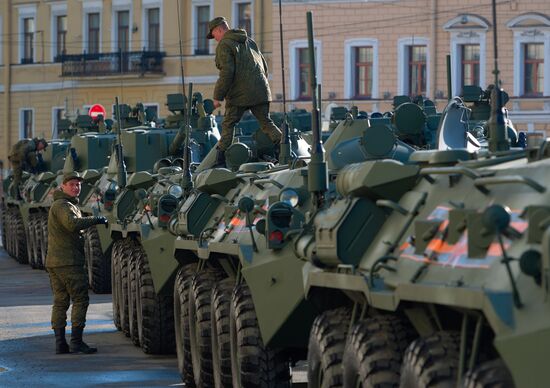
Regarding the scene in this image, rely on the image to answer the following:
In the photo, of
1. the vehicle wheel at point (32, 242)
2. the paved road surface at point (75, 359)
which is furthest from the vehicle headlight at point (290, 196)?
the vehicle wheel at point (32, 242)

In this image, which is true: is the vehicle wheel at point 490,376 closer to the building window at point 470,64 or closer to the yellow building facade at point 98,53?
the building window at point 470,64

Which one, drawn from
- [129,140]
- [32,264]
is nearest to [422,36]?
[32,264]

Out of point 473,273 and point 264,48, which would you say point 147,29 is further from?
point 473,273

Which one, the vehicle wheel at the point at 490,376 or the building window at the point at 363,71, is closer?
the vehicle wheel at the point at 490,376

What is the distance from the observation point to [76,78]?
6725 centimetres

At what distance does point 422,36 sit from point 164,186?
1530 inches

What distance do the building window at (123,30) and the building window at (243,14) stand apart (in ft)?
14.7

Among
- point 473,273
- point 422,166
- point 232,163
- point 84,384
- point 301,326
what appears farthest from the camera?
point 232,163

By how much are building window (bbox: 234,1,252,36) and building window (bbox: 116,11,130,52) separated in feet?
14.7

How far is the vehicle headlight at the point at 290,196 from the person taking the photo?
1272cm

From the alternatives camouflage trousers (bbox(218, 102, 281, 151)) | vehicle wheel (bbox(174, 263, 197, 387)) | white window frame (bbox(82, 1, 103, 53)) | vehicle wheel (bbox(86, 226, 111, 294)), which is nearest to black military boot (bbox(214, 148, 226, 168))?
camouflage trousers (bbox(218, 102, 281, 151))

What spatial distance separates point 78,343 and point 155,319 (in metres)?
0.79

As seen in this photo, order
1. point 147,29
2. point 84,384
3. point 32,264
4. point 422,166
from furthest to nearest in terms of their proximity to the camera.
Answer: point 147,29 < point 32,264 < point 84,384 < point 422,166

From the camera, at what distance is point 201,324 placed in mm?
14445
